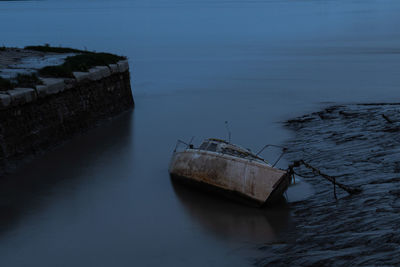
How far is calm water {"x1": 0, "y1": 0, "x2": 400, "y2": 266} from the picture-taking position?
11141 millimetres

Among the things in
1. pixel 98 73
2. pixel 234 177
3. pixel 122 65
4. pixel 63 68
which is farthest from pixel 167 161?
pixel 122 65

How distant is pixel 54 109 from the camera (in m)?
17.5

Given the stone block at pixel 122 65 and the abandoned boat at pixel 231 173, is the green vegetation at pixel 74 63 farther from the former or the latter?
the abandoned boat at pixel 231 173

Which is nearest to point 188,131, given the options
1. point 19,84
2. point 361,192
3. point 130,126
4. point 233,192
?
point 130,126

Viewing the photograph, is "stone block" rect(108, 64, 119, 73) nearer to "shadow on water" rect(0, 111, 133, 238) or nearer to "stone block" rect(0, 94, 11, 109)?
"shadow on water" rect(0, 111, 133, 238)

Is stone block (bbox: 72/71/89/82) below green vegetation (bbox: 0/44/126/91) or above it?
below

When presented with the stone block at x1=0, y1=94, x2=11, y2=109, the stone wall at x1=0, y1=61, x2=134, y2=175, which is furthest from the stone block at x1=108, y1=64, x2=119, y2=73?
the stone block at x1=0, y1=94, x2=11, y2=109

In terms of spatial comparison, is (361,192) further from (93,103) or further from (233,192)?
(93,103)

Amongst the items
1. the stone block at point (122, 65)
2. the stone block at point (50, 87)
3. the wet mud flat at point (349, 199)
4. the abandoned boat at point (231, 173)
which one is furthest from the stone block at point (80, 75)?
the wet mud flat at point (349, 199)

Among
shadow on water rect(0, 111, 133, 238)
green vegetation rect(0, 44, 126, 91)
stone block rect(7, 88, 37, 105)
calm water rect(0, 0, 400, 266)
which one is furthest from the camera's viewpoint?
green vegetation rect(0, 44, 126, 91)

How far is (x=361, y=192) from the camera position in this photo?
39.6 ft

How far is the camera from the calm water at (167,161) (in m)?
11.1

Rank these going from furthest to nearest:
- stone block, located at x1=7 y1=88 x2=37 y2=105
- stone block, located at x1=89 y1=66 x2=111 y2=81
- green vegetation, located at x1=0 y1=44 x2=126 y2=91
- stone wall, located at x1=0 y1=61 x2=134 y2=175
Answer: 1. stone block, located at x1=89 y1=66 x2=111 y2=81
2. green vegetation, located at x1=0 y1=44 x2=126 y2=91
3. stone block, located at x1=7 y1=88 x2=37 y2=105
4. stone wall, located at x1=0 y1=61 x2=134 y2=175

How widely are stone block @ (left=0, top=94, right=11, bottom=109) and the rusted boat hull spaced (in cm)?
486
